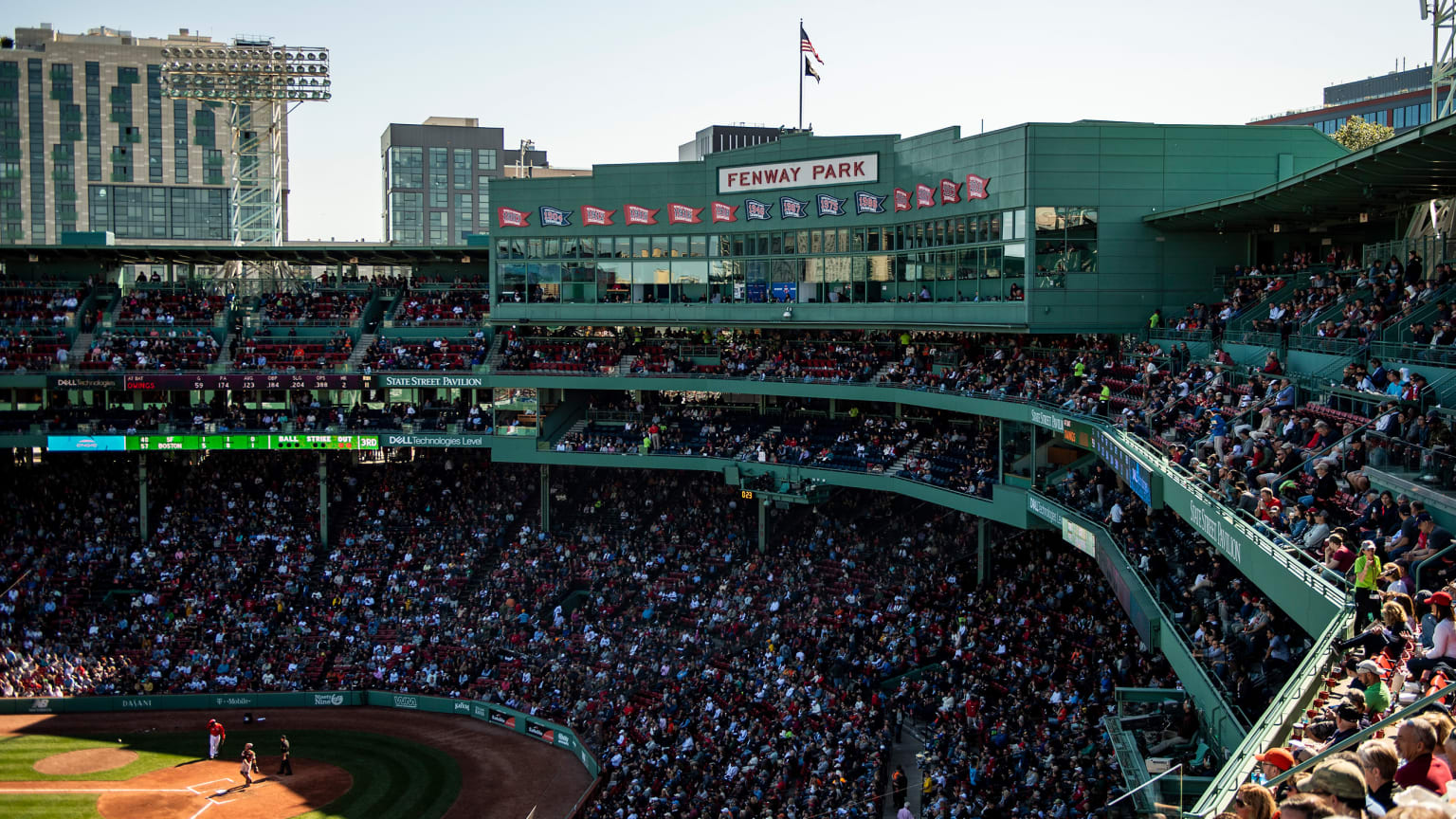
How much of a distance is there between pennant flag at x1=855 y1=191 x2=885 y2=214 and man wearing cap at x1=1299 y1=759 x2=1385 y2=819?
34.2 m

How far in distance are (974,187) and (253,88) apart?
3876 cm

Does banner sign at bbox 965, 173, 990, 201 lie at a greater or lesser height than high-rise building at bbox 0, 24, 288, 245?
lesser

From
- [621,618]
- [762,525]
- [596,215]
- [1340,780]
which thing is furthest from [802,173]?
[1340,780]

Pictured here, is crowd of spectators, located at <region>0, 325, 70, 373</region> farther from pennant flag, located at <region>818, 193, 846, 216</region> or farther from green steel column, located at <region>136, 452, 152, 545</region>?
pennant flag, located at <region>818, 193, 846, 216</region>

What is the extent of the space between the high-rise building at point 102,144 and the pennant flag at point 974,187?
84.9 metres

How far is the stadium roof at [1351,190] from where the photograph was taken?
21297 mm

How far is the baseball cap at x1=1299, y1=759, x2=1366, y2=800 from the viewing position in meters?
6.33

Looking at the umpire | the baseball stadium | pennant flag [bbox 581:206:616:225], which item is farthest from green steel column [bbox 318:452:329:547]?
pennant flag [bbox 581:206:616:225]

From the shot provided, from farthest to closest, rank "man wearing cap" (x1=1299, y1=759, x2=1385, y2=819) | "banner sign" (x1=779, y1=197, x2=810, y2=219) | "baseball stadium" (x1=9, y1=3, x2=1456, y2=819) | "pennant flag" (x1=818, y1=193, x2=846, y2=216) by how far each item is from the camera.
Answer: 1. "banner sign" (x1=779, y1=197, x2=810, y2=219)
2. "pennant flag" (x1=818, y1=193, x2=846, y2=216)
3. "baseball stadium" (x1=9, y1=3, x2=1456, y2=819)
4. "man wearing cap" (x1=1299, y1=759, x2=1385, y2=819)

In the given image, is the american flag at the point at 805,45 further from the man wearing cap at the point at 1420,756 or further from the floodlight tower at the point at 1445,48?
the man wearing cap at the point at 1420,756

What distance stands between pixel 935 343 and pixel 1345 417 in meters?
21.3

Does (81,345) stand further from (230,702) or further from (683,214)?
(683,214)

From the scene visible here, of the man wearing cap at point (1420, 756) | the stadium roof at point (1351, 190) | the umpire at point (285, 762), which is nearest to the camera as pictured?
the man wearing cap at point (1420, 756)

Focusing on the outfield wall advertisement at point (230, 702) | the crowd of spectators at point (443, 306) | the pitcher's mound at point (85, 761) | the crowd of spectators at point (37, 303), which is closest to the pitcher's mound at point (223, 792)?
the pitcher's mound at point (85, 761)
